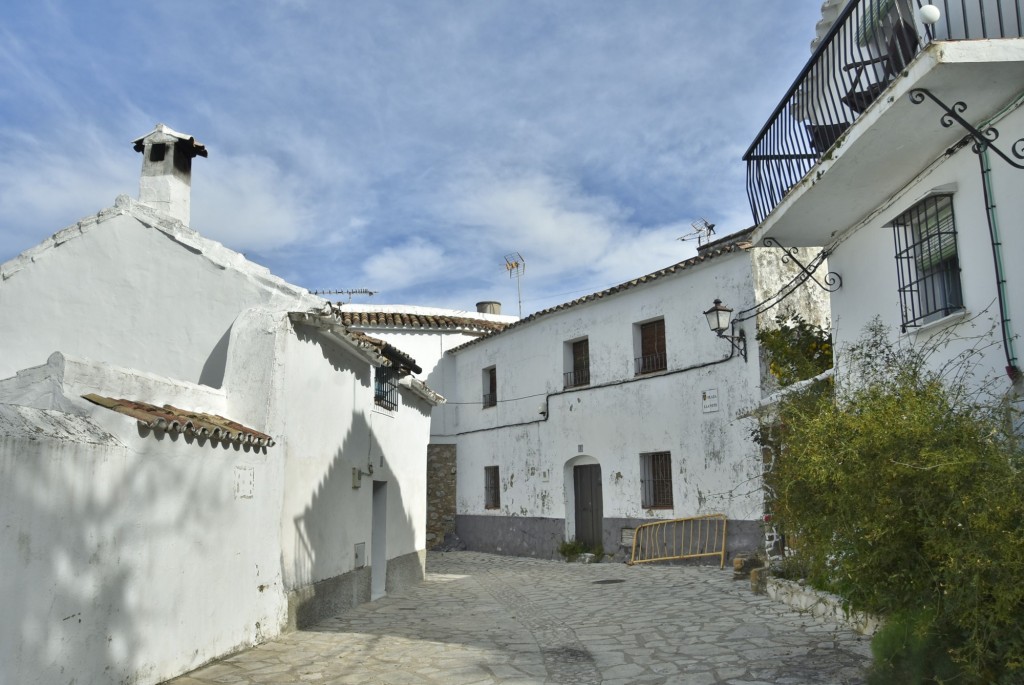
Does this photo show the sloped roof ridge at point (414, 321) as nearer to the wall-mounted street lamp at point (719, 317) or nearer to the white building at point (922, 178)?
the wall-mounted street lamp at point (719, 317)

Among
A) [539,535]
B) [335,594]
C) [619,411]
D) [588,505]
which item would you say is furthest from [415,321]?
[335,594]

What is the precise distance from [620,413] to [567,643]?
31.0ft

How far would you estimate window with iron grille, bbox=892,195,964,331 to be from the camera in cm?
684

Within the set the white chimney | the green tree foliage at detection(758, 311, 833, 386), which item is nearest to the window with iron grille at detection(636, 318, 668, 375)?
the green tree foliage at detection(758, 311, 833, 386)

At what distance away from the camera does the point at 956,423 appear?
4992 millimetres

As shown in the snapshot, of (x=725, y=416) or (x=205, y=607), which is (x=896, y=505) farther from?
(x=725, y=416)

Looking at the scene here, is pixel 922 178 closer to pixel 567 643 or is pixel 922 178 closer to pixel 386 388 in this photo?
pixel 567 643

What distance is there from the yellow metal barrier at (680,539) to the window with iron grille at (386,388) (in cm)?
589

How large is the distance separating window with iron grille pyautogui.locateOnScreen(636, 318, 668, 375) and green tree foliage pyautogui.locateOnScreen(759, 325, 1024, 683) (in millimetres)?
11071

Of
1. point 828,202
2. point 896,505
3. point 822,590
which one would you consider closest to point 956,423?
point 896,505

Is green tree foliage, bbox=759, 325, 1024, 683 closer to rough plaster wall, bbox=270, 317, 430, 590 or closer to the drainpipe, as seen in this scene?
the drainpipe

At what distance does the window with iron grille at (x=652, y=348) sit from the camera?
16969 millimetres

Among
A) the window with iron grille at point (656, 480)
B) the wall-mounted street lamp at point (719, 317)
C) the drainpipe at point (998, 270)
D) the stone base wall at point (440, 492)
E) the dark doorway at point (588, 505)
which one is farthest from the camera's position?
the stone base wall at point (440, 492)

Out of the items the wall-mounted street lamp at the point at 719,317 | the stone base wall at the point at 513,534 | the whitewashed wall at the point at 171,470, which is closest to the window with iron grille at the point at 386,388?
the whitewashed wall at the point at 171,470
